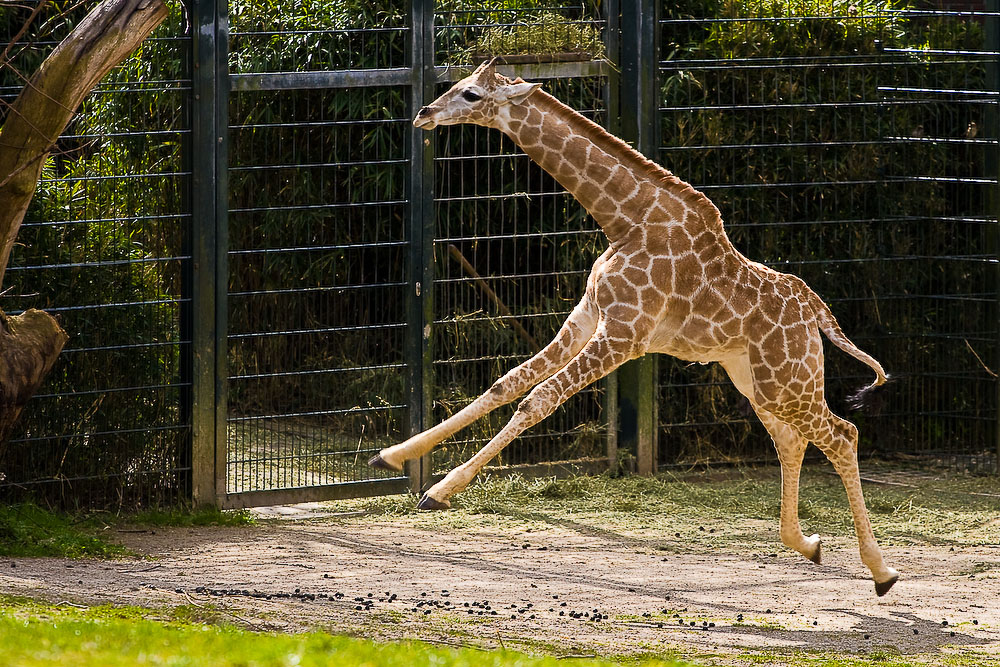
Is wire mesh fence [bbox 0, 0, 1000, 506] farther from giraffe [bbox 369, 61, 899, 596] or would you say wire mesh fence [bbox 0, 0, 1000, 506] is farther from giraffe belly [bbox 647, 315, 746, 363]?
giraffe belly [bbox 647, 315, 746, 363]

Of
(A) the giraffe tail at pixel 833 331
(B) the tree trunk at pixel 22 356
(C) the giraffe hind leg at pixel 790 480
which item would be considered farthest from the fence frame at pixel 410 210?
(A) the giraffe tail at pixel 833 331

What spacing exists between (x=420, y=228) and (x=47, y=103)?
8.47 feet

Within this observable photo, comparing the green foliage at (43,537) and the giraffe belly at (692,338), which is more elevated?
the giraffe belly at (692,338)

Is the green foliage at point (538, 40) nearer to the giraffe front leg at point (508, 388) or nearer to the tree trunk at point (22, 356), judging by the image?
the giraffe front leg at point (508, 388)

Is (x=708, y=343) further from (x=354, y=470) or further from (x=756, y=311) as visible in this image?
(x=354, y=470)

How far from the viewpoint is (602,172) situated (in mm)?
6512

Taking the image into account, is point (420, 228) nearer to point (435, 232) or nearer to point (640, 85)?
point (435, 232)

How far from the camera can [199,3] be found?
773 centimetres

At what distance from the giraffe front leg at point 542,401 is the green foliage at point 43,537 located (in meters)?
1.82

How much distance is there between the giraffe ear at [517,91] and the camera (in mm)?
6391

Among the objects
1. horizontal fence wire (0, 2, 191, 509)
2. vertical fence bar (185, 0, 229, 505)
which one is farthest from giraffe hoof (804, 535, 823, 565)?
horizontal fence wire (0, 2, 191, 509)

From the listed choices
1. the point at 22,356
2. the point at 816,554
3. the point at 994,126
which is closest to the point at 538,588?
the point at 816,554

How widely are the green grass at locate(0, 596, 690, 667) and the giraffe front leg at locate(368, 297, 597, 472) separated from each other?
0.78 metres

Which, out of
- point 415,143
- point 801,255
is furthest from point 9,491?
point 801,255
